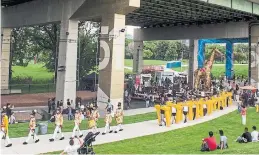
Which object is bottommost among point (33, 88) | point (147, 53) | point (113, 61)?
point (33, 88)

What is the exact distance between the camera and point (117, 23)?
26453 mm

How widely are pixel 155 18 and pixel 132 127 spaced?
2925 centimetres

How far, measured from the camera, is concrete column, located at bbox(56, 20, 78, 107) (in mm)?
29672

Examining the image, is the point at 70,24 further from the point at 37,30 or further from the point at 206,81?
the point at 37,30

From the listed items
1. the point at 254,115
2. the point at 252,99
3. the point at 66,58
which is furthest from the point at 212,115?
the point at 66,58

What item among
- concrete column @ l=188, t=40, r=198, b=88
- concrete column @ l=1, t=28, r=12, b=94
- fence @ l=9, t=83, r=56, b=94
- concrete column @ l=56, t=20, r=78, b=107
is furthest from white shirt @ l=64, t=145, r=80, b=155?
concrete column @ l=188, t=40, r=198, b=88

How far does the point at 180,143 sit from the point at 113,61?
1090cm

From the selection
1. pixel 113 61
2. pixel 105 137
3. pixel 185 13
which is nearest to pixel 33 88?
pixel 185 13

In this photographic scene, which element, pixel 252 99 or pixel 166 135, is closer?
pixel 166 135

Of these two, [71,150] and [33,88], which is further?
[33,88]

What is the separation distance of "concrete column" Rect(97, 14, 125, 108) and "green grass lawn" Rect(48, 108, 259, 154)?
7.25 metres

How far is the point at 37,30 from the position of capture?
51.9 m

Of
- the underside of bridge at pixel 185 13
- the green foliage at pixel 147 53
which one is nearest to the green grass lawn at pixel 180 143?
the underside of bridge at pixel 185 13

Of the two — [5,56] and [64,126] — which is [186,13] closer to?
[5,56]
